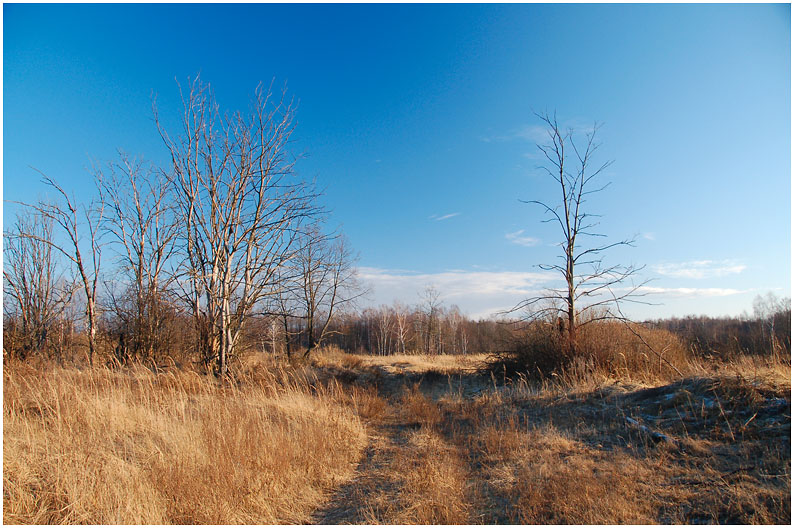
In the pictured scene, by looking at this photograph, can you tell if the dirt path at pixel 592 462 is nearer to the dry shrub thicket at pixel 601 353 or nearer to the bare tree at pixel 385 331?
the dry shrub thicket at pixel 601 353

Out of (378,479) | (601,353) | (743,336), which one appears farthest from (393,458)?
(743,336)

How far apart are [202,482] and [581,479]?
11.5ft

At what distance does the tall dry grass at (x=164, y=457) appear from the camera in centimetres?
315

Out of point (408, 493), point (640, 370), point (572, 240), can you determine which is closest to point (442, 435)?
point (408, 493)

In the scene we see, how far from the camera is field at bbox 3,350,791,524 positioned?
3172 mm

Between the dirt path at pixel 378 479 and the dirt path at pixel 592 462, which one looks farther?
the dirt path at pixel 378 479

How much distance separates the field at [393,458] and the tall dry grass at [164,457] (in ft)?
0.06

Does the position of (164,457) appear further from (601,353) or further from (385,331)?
(385,331)

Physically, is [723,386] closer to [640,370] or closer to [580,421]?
[580,421]

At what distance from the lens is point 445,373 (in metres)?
14.0

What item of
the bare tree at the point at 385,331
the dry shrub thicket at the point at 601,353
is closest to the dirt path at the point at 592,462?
the dry shrub thicket at the point at 601,353

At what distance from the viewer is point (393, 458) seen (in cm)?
512

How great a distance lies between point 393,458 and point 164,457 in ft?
8.69

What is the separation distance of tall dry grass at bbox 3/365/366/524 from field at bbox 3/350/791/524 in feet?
0.06
